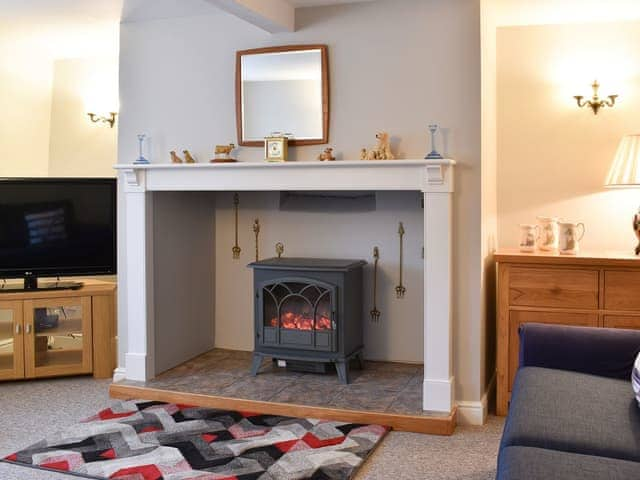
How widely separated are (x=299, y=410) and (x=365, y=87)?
1.74m

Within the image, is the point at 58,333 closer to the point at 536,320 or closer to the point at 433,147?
the point at 433,147

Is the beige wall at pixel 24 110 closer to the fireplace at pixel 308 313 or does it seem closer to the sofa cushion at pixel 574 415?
the fireplace at pixel 308 313

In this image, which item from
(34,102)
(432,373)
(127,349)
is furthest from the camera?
(34,102)

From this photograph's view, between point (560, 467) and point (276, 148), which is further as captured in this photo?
point (276, 148)

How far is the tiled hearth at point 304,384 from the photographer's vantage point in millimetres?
3832

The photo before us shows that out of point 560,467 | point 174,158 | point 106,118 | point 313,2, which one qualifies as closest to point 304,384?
point 174,158

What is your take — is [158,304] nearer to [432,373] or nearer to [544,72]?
[432,373]

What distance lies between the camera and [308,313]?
167 inches

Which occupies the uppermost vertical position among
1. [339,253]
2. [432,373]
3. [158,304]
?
[339,253]

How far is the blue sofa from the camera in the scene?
6.67 ft

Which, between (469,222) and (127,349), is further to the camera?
→ (127,349)

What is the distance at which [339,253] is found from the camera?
4.64 metres

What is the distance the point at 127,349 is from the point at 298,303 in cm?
108

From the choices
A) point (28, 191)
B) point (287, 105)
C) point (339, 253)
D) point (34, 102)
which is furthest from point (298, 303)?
point (34, 102)
